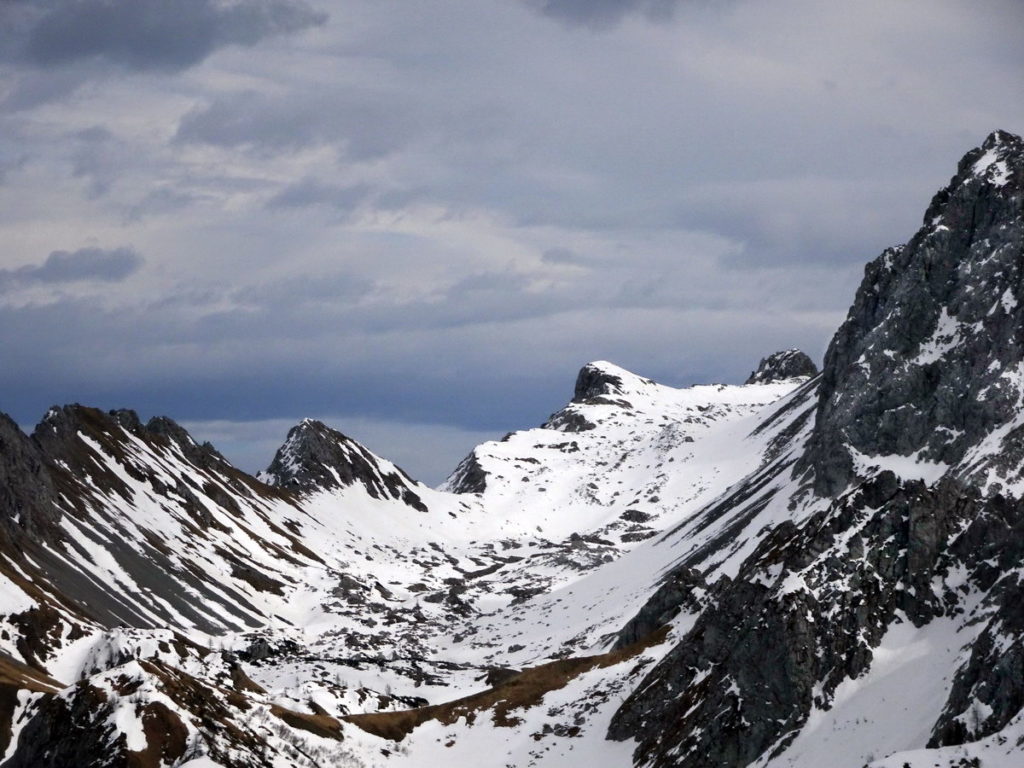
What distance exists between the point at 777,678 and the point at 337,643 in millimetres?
111393

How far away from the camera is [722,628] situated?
81562 mm

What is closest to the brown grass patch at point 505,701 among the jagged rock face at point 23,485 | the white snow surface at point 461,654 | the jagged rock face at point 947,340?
the white snow surface at point 461,654

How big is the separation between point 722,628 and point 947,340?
58239mm

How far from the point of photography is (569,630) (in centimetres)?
15938

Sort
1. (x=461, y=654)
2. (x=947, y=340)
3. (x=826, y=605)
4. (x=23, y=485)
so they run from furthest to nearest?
(x=461, y=654), (x=23, y=485), (x=947, y=340), (x=826, y=605)

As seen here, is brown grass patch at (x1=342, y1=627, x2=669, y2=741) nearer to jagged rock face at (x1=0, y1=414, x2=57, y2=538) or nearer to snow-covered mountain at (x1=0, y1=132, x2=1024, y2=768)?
snow-covered mountain at (x1=0, y1=132, x2=1024, y2=768)

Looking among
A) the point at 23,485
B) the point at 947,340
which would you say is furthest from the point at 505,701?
the point at 23,485

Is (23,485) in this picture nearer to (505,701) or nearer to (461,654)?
(461,654)

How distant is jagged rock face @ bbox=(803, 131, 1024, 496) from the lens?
11919 centimetres

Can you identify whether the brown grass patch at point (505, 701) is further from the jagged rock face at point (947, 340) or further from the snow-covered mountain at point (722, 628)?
the jagged rock face at point (947, 340)

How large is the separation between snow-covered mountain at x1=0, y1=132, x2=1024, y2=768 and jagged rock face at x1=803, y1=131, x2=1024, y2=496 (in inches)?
11.4

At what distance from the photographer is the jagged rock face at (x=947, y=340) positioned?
11919cm

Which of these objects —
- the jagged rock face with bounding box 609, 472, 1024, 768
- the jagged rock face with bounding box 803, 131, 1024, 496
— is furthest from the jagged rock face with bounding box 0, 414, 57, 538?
the jagged rock face with bounding box 609, 472, 1024, 768

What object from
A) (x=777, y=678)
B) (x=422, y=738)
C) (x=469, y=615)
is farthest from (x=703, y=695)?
(x=469, y=615)
